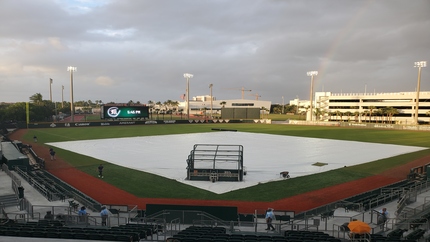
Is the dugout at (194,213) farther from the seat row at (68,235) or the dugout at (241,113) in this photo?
the dugout at (241,113)

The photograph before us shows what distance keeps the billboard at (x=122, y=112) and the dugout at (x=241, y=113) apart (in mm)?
41030

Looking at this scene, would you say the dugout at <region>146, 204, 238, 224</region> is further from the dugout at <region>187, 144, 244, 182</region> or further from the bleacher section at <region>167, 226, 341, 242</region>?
the dugout at <region>187, 144, 244, 182</region>

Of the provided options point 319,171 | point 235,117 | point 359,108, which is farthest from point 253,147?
point 359,108

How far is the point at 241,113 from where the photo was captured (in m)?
133

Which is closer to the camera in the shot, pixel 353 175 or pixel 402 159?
pixel 353 175

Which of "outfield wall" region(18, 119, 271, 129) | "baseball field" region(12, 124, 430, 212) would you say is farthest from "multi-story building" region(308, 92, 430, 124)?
"baseball field" region(12, 124, 430, 212)

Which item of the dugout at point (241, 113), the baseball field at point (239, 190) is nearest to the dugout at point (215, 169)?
the baseball field at point (239, 190)

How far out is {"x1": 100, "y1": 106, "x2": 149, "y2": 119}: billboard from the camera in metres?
96.7

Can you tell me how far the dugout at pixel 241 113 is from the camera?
431 feet

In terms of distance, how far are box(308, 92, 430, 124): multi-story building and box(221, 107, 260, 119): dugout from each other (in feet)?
117

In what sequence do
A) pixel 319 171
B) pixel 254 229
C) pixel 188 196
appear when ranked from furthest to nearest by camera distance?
1. pixel 319 171
2. pixel 188 196
3. pixel 254 229

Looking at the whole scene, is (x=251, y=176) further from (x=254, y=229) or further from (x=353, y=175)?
(x=254, y=229)

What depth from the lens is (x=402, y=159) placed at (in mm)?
41125

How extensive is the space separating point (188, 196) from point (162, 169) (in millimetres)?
10340
